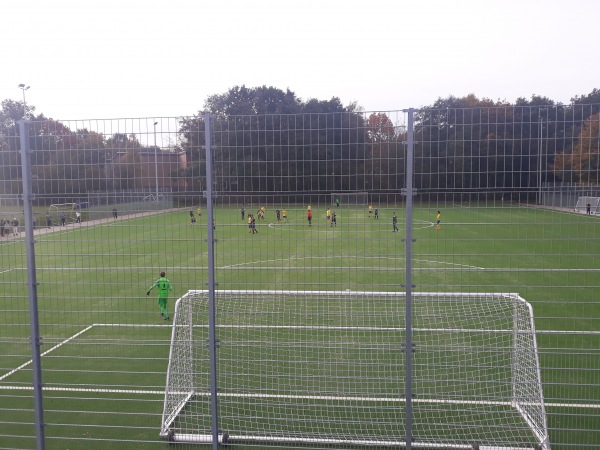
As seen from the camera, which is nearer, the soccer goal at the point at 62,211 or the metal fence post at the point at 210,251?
the metal fence post at the point at 210,251

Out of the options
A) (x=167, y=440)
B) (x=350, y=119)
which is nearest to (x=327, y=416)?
(x=167, y=440)

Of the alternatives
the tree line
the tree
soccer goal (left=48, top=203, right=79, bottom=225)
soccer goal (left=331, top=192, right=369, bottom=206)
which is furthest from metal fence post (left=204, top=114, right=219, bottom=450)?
the tree

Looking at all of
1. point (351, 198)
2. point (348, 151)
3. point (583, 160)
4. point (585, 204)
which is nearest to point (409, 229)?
point (351, 198)

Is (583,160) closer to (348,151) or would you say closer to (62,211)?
(348,151)

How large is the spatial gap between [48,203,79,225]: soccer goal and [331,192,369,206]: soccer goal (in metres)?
2.58

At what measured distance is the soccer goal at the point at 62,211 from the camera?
4918mm

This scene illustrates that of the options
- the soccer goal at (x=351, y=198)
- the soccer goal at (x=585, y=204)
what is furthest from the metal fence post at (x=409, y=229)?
the soccer goal at (x=585, y=204)

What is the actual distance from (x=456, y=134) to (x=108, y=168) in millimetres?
3362

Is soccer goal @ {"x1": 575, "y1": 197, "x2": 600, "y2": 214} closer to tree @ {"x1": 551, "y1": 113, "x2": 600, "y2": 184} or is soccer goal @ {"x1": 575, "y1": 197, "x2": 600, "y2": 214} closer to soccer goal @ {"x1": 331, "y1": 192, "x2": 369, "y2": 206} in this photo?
tree @ {"x1": 551, "y1": 113, "x2": 600, "y2": 184}

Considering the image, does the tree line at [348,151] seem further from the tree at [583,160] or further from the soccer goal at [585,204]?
the soccer goal at [585,204]

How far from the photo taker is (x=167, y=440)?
5.50 metres

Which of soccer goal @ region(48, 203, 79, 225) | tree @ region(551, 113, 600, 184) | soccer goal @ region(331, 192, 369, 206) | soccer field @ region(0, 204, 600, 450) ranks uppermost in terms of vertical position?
tree @ region(551, 113, 600, 184)

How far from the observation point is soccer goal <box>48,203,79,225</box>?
4918 millimetres

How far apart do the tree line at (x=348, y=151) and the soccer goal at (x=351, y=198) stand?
0.26 feet
